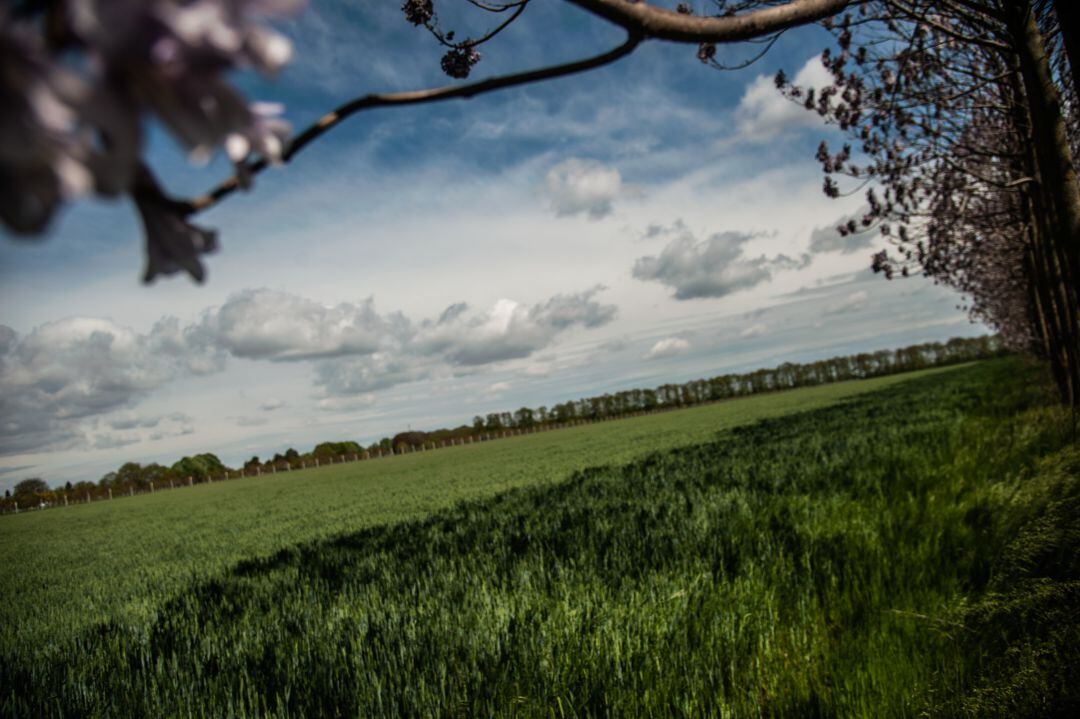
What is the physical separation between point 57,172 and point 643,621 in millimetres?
4344

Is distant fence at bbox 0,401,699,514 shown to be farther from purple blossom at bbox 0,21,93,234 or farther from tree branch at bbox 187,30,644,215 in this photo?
purple blossom at bbox 0,21,93,234

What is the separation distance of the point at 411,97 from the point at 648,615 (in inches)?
161

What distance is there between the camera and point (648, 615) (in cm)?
423

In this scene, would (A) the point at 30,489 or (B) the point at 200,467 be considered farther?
(B) the point at 200,467

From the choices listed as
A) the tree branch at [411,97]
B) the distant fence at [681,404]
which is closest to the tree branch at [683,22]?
the tree branch at [411,97]

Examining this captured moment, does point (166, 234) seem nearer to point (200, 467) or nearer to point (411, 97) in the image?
point (411, 97)

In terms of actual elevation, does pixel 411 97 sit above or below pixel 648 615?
above

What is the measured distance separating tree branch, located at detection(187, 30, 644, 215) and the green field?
315 cm

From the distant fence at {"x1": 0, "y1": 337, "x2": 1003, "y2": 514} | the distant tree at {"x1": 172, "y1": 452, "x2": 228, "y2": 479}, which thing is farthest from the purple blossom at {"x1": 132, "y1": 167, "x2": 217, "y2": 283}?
the distant tree at {"x1": 172, "y1": 452, "x2": 228, "y2": 479}

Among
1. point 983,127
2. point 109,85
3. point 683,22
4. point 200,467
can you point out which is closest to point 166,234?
point 109,85

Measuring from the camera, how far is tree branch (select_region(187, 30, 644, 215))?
1.92 ft

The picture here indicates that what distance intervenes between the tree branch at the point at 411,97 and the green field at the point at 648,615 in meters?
3.15

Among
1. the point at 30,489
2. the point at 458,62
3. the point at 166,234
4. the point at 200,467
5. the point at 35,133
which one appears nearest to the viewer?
the point at 35,133

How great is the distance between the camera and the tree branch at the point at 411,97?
584 mm
